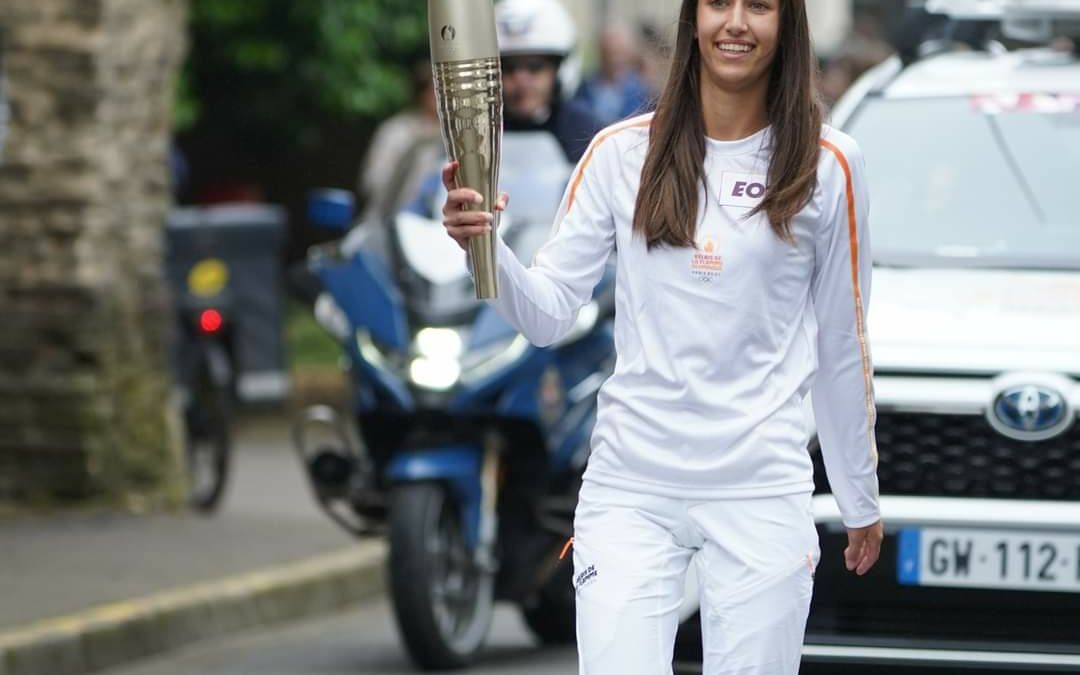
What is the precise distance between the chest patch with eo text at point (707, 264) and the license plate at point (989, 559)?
1.86 meters

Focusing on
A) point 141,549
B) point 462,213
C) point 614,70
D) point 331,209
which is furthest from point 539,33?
point 614,70

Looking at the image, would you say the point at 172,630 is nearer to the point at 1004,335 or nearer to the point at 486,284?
the point at 1004,335

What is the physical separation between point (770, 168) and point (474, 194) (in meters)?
0.55

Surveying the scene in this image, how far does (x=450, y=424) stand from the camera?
8.23 m

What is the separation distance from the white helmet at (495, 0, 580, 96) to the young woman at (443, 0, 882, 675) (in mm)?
4442

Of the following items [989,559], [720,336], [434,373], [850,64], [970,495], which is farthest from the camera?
[850,64]

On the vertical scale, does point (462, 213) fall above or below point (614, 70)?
A: above

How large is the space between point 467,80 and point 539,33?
496cm

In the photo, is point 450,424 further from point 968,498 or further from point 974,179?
point 968,498

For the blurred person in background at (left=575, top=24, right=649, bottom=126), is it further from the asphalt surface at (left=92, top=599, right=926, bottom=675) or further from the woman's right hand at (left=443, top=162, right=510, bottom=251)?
the woman's right hand at (left=443, top=162, right=510, bottom=251)

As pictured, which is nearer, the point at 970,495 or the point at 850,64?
the point at 970,495

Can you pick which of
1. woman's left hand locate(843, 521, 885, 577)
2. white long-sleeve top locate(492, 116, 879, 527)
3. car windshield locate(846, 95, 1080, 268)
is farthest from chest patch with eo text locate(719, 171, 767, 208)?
car windshield locate(846, 95, 1080, 268)

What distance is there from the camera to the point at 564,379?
27.2 ft

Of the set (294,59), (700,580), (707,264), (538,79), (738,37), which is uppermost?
(738,37)
